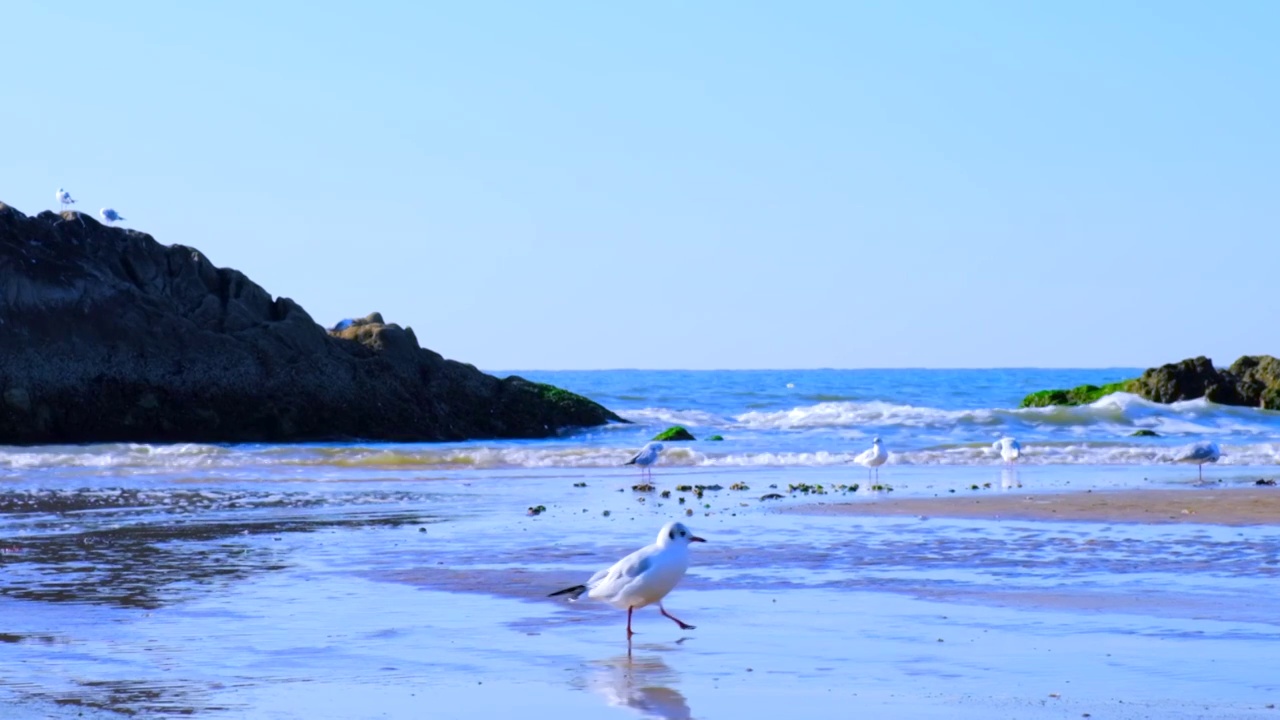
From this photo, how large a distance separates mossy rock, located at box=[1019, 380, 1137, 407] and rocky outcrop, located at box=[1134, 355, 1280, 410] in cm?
69

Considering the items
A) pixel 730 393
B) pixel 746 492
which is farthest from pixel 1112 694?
pixel 730 393

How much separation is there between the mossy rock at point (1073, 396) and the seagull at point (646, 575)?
32734 millimetres

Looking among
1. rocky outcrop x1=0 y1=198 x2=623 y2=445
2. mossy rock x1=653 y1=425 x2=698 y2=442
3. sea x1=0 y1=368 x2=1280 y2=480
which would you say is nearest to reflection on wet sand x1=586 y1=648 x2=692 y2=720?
sea x1=0 y1=368 x2=1280 y2=480

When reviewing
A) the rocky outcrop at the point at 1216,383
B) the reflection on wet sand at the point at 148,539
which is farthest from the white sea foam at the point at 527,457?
the rocky outcrop at the point at 1216,383

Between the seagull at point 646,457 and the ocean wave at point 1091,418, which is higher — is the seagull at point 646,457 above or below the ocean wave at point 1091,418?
below

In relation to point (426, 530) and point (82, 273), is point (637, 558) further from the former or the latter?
point (82, 273)

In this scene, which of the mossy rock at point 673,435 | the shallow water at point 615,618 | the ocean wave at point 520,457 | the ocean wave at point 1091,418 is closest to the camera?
the shallow water at point 615,618

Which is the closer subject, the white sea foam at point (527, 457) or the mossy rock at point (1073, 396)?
the white sea foam at point (527, 457)

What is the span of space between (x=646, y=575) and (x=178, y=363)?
858 inches

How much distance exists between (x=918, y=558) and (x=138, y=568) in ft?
18.9

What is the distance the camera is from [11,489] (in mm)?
19734

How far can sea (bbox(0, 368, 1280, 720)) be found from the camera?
22.4 ft

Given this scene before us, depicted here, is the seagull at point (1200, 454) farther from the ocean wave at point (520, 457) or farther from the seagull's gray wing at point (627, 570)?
the seagull's gray wing at point (627, 570)

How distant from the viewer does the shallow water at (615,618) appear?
6.80m
